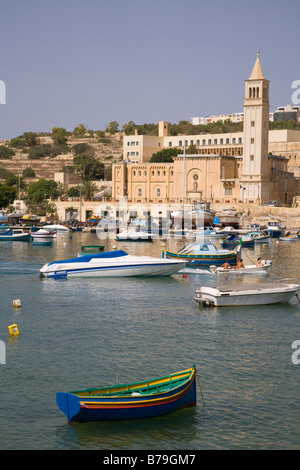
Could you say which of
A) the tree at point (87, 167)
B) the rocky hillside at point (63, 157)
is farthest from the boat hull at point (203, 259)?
the rocky hillside at point (63, 157)

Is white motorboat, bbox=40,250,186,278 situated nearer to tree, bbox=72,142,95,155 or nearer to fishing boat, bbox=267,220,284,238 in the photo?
fishing boat, bbox=267,220,284,238

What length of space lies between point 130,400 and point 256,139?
284ft

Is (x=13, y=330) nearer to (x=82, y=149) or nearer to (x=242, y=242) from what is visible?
(x=242, y=242)

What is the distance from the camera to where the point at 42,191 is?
12275cm

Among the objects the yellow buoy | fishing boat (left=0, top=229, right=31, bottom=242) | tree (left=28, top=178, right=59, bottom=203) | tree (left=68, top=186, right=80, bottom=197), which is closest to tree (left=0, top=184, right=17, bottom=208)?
tree (left=28, top=178, right=59, bottom=203)

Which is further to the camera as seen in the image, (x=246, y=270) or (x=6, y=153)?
(x=6, y=153)

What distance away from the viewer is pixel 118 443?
17.2m

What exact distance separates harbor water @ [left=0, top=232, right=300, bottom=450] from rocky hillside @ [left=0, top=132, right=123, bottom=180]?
111 meters

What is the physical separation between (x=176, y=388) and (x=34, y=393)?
4737mm

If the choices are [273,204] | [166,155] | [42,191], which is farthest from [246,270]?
[42,191]

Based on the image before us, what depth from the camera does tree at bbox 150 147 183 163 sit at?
119m

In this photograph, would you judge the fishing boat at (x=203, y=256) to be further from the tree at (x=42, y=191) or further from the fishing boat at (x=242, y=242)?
the tree at (x=42, y=191)

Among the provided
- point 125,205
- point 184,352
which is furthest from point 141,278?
point 125,205

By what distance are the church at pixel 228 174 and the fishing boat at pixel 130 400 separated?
7951 centimetres
